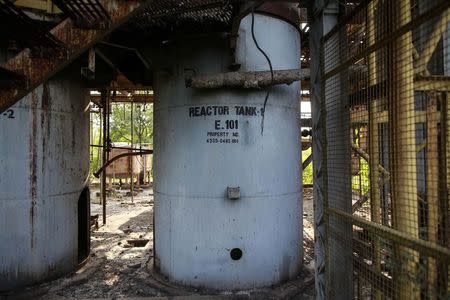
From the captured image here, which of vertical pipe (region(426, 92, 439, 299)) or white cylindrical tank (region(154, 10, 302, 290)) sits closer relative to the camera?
vertical pipe (region(426, 92, 439, 299))

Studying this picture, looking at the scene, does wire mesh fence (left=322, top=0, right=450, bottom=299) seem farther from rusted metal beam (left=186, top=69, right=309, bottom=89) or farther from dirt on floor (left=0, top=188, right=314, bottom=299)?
dirt on floor (left=0, top=188, right=314, bottom=299)

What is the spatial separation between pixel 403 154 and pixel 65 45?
3204 mm

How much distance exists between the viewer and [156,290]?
5.76 metres

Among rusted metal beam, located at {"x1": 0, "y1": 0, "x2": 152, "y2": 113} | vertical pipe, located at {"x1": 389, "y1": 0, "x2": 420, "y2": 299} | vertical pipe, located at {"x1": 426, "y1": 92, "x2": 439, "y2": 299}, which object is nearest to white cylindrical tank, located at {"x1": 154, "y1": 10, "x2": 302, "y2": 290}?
vertical pipe, located at {"x1": 426, "y1": 92, "x2": 439, "y2": 299}

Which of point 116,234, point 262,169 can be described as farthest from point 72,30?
point 116,234

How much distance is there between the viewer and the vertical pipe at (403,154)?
10.3ft

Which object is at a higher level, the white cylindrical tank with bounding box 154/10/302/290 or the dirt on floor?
the white cylindrical tank with bounding box 154/10/302/290

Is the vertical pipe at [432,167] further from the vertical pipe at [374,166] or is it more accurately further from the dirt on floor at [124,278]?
the dirt on floor at [124,278]

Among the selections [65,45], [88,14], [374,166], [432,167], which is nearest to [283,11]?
[374,166]

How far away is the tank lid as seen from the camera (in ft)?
19.1

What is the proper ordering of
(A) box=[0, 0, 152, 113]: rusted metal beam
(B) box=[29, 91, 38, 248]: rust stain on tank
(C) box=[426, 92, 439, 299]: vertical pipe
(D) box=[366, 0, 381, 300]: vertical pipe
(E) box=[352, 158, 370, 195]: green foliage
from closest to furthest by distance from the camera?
(A) box=[0, 0, 152, 113]: rusted metal beam < (C) box=[426, 92, 439, 299]: vertical pipe < (D) box=[366, 0, 381, 300]: vertical pipe < (B) box=[29, 91, 38, 248]: rust stain on tank < (E) box=[352, 158, 370, 195]: green foliage

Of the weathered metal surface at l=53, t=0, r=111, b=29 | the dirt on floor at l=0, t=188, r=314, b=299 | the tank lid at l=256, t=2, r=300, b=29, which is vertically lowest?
the dirt on floor at l=0, t=188, r=314, b=299

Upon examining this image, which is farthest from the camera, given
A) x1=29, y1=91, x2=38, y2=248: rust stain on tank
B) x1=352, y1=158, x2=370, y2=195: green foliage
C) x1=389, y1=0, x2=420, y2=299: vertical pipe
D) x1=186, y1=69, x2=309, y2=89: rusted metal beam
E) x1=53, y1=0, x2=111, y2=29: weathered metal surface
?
x1=352, y1=158, x2=370, y2=195: green foliage

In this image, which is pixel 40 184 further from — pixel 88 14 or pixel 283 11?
pixel 283 11
